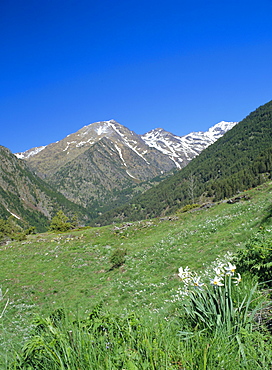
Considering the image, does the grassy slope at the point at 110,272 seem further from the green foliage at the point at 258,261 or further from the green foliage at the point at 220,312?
the green foliage at the point at 220,312

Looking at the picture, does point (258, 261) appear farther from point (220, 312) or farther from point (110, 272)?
point (110, 272)

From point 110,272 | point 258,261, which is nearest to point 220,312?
point 258,261

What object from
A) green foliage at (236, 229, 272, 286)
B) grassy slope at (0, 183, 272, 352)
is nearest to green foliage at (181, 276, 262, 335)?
green foliage at (236, 229, 272, 286)

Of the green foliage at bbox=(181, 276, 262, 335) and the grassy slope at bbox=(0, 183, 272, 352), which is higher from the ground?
the green foliage at bbox=(181, 276, 262, 335)

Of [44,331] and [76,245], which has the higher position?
[44,331]

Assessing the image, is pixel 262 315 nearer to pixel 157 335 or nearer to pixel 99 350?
pixel 157 335

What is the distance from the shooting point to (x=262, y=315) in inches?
155

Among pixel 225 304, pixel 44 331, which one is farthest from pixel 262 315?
pixel 44 331

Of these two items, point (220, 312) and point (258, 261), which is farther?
point (258, 261)

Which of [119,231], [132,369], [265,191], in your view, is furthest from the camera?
[119,231]

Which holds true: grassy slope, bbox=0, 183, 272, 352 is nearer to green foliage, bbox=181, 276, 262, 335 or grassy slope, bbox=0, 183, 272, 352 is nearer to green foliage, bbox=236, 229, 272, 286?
green foliage, bbox=236, 229, 272, 286

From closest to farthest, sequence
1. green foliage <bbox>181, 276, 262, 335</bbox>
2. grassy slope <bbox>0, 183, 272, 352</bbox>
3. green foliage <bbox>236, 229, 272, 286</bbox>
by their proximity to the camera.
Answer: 1. green foliage <bbox>181, 276, 262, 335</bbox>
2. green foliage <bbox>236, 229, 272, 286</bbox>
3. grassy slope <bbox>0, 183, 272, 352</bbox>

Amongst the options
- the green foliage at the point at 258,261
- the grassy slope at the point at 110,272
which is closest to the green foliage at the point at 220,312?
the green foliage at the point at 258,261

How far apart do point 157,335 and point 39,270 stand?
24343 mm
